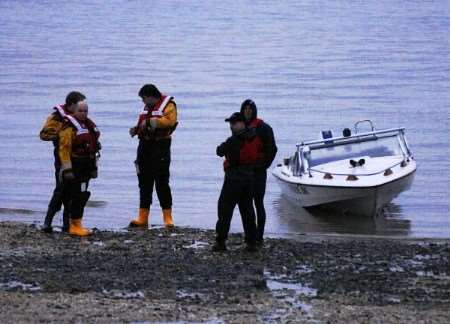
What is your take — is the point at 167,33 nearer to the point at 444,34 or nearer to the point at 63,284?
the point at 444,34

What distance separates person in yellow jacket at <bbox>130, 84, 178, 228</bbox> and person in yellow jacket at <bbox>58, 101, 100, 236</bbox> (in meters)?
0.75

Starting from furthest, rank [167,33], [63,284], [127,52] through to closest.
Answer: [167,33]
[127,52]
[63,284]

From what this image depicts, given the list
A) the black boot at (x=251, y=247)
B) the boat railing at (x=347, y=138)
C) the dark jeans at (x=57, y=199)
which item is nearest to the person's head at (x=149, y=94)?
the dark jeans at (x=57, y=199)

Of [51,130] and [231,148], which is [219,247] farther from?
[51,130]

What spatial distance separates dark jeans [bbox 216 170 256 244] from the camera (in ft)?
41.7

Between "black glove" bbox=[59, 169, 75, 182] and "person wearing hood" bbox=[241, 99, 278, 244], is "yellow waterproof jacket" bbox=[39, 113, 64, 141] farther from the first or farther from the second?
"person wearing hood" bbox=[241, 99, 278, 244]

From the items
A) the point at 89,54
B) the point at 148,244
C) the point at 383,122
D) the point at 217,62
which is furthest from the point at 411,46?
the point at 148,244

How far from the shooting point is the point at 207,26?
7825 cm

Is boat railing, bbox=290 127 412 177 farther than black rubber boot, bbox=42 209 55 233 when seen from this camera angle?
Yes

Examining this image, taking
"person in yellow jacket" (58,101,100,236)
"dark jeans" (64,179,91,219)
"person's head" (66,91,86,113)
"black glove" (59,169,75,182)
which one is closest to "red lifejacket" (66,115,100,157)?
"person in yellow jacket" (58,101,100,236)

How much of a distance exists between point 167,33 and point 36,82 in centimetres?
2947

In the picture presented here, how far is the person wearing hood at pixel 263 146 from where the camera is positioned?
41.5 feet

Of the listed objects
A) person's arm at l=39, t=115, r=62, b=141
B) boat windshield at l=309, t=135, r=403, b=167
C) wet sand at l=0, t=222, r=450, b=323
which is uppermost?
person's arm at l=39, t=115, r=62, b=141

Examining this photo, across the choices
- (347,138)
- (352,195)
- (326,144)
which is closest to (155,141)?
(352,195)
